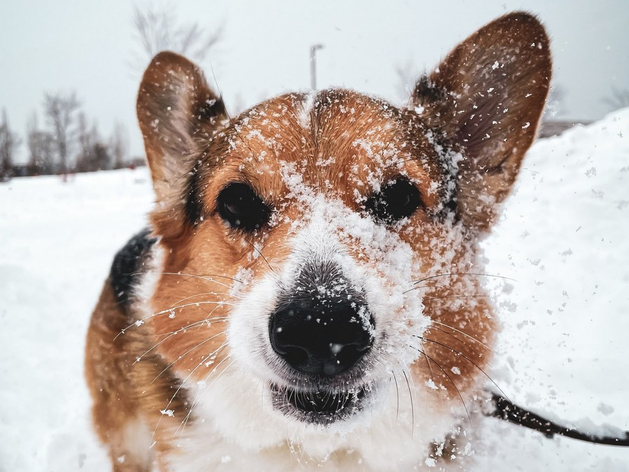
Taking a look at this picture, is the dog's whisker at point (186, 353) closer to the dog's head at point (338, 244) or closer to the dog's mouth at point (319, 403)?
the dog's head at point (338, 244)

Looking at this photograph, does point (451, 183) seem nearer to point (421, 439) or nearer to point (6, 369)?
point (421, 439)

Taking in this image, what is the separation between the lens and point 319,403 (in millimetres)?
1822

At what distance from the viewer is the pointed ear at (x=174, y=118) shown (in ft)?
8.70

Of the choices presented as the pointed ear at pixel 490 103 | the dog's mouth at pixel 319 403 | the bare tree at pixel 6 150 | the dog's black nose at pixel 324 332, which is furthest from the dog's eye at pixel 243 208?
the bare tree at pixel 6 150

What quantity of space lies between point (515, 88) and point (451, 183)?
642 millimetres

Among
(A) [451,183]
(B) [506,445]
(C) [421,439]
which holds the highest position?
(A) [451,183]

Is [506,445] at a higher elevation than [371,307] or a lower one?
lower

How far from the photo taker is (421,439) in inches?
88.2

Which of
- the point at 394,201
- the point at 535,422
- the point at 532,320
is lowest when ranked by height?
the point at 535,422

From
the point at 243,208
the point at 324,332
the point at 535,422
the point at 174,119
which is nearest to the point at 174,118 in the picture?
the point at 174,119

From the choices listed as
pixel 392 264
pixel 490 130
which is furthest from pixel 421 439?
pixel 490 130

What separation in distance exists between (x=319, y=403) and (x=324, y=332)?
48cm

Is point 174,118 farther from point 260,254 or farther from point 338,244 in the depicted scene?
point 338,244

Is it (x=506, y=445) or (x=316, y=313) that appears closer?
(x=316, y=313)
